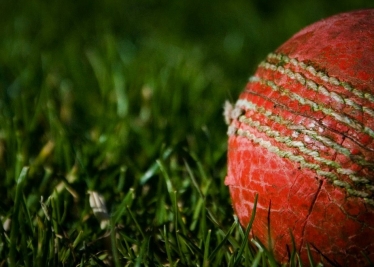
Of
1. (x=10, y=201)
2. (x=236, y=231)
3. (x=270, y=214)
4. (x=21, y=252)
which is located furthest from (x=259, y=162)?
(x=10, y=201)

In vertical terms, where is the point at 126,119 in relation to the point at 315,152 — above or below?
below

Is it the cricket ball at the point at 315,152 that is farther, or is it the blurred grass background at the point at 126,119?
the blurred grass background at the point at 126,119

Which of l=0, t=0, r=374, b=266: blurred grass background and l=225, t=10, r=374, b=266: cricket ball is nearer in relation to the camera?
l=225, t=10, r=374, b=266: cricket ball

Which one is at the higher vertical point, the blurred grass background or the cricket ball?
the cricket ball

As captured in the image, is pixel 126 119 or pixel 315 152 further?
pixel 126 119

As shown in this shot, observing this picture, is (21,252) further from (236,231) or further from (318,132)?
(318,132)

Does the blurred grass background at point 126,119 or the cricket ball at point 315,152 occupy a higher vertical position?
the cricket ball at point 315,152
